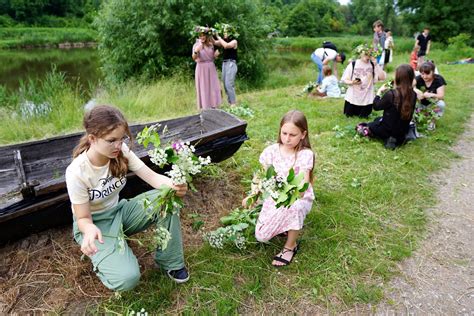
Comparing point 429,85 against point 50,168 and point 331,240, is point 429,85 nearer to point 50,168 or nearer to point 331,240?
point 331,240

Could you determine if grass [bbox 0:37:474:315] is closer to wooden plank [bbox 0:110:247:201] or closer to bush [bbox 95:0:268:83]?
wooden plank [bbox 0:110:247:201]

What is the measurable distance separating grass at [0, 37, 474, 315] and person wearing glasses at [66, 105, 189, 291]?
0.30 metres

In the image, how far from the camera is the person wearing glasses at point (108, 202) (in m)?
2.09

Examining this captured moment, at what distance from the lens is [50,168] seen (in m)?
3.72

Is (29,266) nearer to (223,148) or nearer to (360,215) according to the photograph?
(223,148)

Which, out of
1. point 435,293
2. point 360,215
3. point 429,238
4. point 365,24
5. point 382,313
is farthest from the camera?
point 365,24

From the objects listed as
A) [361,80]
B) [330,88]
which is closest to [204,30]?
[361,80]

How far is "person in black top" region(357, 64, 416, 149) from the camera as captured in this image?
4.64 metres

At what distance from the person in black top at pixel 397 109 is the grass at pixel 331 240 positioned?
0.18 metres

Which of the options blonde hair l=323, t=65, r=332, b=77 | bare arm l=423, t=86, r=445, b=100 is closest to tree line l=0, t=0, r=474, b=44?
blonde hair l=323, t=65, r=332, b=77

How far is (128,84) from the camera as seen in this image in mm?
10375

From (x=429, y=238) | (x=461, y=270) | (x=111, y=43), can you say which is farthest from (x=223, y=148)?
(x=111, y=43)

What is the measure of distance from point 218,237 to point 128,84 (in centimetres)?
848

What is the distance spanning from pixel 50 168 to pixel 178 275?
2.06m
